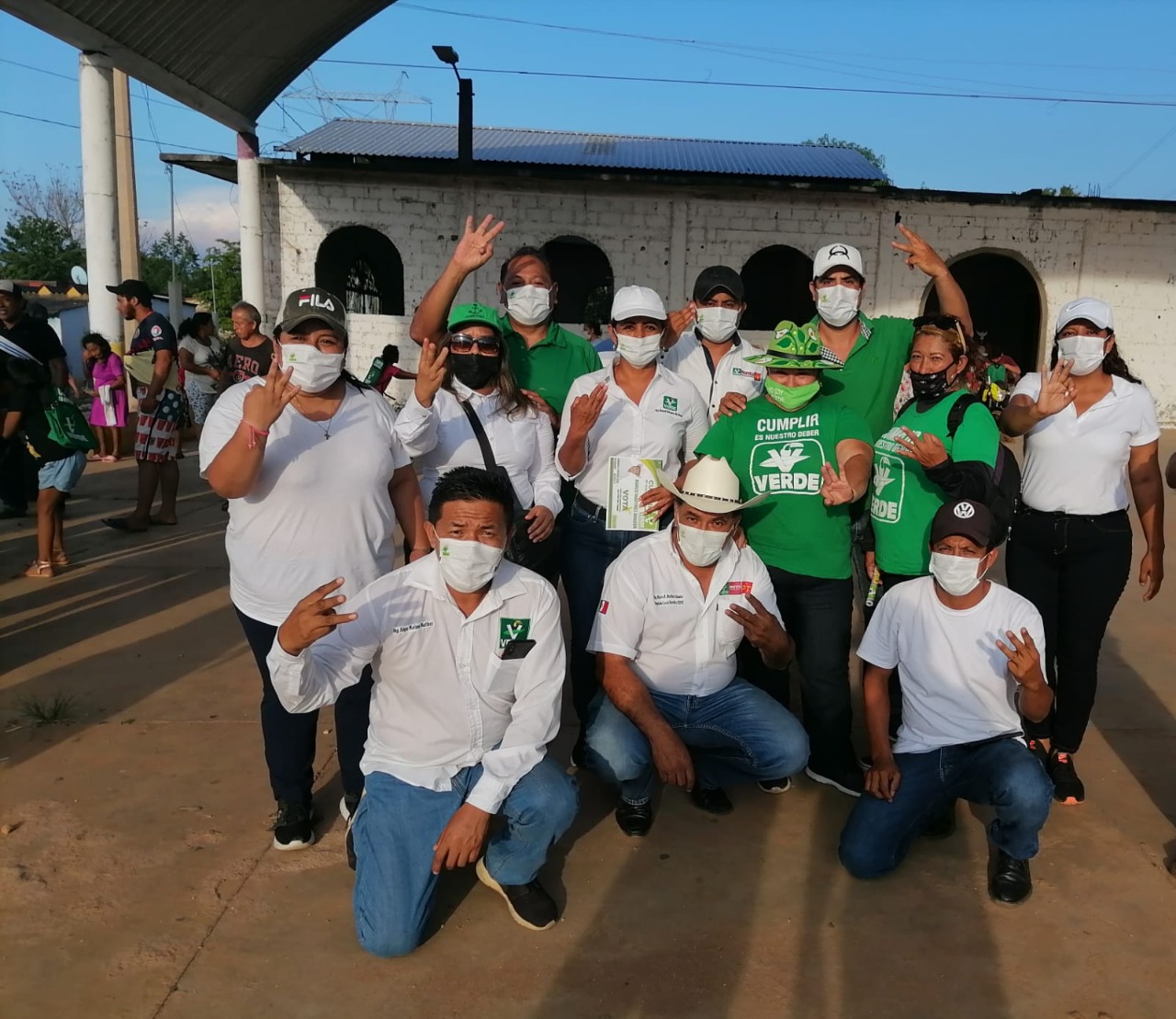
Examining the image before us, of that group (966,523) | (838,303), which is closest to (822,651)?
(966,523)

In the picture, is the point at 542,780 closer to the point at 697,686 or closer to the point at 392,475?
the point at 697,686

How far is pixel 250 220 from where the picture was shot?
13.7m

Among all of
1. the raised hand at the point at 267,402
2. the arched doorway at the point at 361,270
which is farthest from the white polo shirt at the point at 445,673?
the arched doorway at the point at 361,270

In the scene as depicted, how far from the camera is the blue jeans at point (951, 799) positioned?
9.41 feet

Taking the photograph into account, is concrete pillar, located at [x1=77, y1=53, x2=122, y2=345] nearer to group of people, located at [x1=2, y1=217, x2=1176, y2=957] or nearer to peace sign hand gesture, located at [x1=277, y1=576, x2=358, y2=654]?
group of people, located at [x1=2, y1=217, x2=1176, y2=957]

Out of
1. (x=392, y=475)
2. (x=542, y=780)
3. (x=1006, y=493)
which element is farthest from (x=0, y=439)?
(x=1006, y=493)

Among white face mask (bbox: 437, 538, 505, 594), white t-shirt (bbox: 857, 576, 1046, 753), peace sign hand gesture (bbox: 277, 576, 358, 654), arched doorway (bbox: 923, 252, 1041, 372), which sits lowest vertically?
white t-shirt (bbox: 857, 576, 1046, 753)

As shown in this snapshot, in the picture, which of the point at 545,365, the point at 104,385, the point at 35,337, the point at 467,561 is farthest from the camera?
the point at 104,385

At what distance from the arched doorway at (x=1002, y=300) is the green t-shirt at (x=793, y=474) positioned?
1753 centimetres

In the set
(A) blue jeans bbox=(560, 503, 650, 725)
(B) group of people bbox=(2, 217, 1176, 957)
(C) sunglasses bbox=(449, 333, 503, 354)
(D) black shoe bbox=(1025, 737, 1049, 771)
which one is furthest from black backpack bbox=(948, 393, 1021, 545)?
(C) sunglasses bbox=(449, 333, 503, 354)

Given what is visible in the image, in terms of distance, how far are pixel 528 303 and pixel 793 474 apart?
1.30 meters

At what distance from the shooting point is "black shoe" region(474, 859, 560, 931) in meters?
2.69

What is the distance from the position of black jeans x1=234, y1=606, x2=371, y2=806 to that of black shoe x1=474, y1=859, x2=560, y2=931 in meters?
→ 0.75

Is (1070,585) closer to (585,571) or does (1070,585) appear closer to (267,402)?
(585,571)
